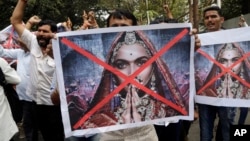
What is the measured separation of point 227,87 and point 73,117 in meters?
1.64

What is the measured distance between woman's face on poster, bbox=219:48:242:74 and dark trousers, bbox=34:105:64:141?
1694 mm

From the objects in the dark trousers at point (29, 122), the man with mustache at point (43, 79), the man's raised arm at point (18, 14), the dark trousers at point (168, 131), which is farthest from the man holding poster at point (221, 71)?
the dark trousers at point (29, 122)

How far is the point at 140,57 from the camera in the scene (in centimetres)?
239

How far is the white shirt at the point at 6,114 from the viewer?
335 cm

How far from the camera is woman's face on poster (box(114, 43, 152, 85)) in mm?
2342

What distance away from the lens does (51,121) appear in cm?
391

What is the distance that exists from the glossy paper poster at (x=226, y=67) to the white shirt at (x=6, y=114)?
167 cm

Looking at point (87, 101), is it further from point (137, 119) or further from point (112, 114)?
point (137, 119)

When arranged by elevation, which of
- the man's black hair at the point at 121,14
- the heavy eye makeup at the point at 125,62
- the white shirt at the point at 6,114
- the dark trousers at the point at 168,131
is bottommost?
the dark trousers at the point at 168,131

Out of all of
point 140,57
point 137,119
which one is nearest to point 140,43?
point 140,57

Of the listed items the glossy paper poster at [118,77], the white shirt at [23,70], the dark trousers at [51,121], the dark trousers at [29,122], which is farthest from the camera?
the white shirt at [23,70]

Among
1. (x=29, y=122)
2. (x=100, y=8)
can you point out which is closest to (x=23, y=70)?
(x=29, y=122)

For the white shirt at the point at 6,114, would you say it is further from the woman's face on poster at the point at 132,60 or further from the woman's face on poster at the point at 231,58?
the woman's face on poster at the point at 231,58

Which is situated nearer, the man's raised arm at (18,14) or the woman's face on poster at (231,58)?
the man's raised arm at (18,14)
